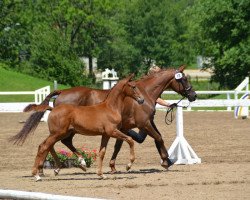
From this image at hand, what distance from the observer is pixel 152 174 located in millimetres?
14750

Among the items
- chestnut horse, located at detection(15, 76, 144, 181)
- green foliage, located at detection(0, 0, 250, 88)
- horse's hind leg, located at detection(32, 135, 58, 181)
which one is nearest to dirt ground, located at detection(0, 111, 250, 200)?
horse's hind leg, located at detection(32, 135, 58, 181)

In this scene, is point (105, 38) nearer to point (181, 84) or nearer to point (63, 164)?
point (63, 164)

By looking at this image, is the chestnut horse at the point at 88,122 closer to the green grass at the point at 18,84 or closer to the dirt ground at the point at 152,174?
the dirt ground at the point at 152,174

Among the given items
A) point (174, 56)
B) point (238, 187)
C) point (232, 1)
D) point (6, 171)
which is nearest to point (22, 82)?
point (232, 1)

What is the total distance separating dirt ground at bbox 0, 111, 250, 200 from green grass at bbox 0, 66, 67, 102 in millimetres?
22284

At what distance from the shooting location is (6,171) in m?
16.1

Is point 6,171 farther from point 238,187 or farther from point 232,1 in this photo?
point 232,1

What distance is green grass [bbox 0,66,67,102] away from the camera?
47.1m

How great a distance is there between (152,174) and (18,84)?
3612 cm

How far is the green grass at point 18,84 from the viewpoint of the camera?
4709 centimetres

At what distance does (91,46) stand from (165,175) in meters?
60.8

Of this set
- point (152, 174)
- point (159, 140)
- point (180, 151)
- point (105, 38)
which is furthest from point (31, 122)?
point (105, 38)

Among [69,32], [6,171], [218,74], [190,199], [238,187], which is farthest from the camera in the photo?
[69,32]

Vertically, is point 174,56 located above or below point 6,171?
below
